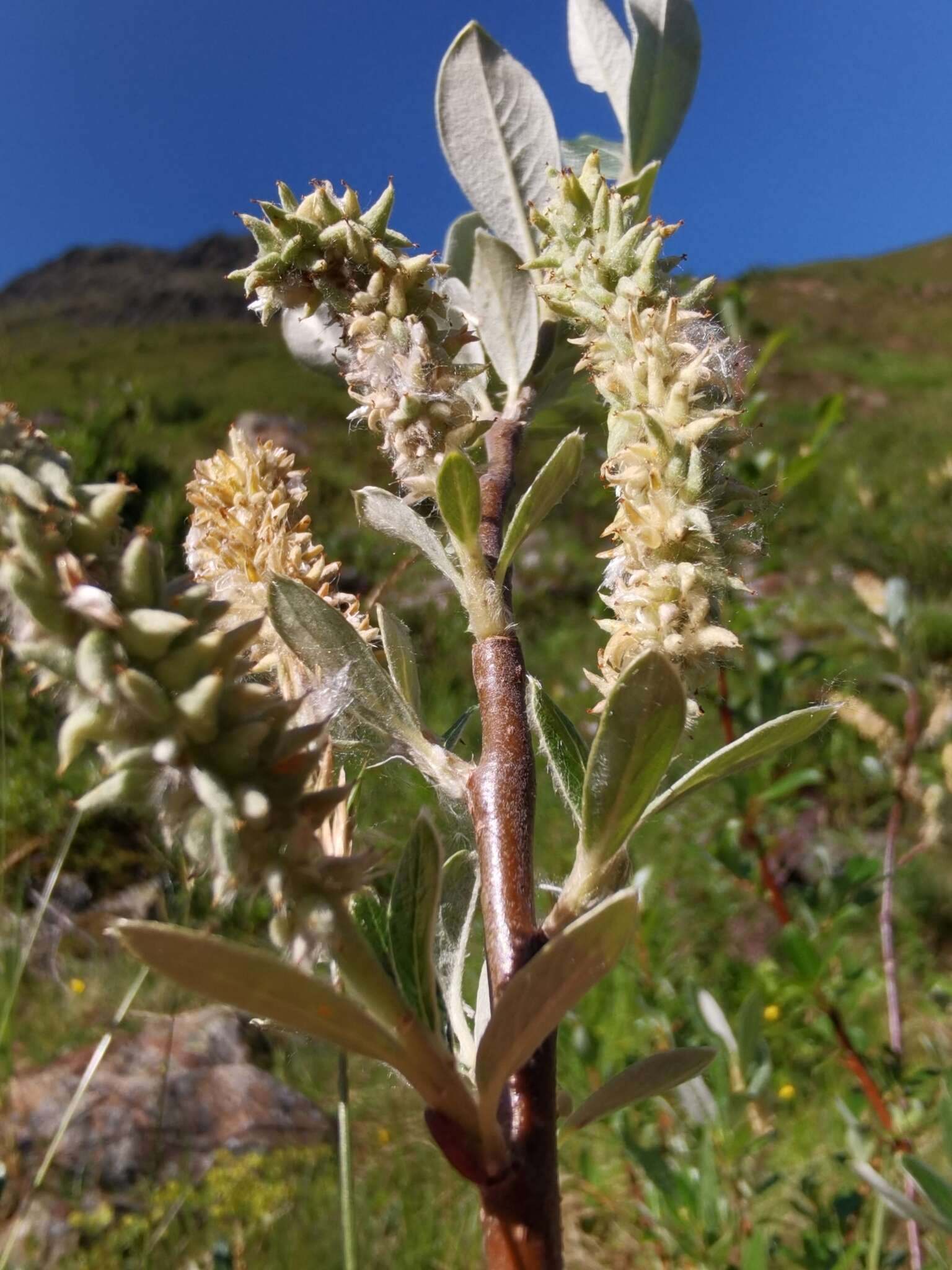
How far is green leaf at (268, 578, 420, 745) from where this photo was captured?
0.42m

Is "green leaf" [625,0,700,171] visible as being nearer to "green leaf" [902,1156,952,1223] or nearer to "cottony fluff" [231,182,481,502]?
"cottony fluff" [231,182,481,502]

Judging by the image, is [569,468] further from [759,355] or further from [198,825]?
[759,355]

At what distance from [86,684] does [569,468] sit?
268 mm

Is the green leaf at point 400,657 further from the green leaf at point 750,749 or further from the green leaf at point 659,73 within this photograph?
the green leaf at point 659,73

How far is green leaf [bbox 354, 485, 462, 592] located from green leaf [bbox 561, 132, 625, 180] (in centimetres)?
32

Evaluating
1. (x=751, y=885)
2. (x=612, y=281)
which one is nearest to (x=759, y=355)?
Answer: (x=751, y=885)

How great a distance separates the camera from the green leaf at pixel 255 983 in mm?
296

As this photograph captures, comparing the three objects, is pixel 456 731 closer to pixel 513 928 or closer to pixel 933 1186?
pixel 513 928

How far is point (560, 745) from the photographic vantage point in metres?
0.47

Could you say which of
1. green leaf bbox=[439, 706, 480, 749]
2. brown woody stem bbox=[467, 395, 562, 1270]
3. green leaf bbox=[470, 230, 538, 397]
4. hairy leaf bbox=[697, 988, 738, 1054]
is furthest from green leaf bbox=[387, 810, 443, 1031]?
hairy leaf bbox=[697, 988, 738, 1054]

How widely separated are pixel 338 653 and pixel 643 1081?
0.23m

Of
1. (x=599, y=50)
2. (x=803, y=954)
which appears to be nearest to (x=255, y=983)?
(x=599, y=50)

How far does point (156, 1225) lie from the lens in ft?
8.34

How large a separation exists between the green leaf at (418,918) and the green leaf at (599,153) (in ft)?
1.64
